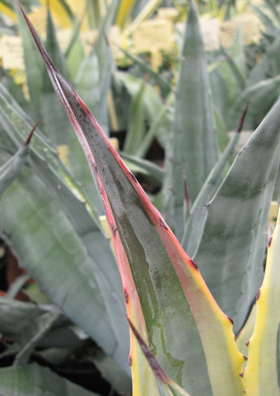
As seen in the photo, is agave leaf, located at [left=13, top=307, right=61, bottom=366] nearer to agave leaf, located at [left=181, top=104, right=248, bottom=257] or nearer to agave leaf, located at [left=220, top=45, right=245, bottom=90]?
agave leaf, located at [left=181, top=104, right=248, bottom=257]

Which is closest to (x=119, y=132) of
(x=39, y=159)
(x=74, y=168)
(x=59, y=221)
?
(x=74, y=168)

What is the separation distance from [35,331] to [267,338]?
37 cm

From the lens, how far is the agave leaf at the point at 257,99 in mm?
907

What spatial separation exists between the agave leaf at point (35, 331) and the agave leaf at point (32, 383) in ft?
0.05

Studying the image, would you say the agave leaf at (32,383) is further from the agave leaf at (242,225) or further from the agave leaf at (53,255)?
the agave leaf at (242,225)

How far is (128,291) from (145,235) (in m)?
0.04

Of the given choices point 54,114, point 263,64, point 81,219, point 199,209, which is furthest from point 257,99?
point 81,219

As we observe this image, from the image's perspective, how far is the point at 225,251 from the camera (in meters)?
0.35

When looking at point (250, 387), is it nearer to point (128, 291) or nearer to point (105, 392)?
point (128, 291)

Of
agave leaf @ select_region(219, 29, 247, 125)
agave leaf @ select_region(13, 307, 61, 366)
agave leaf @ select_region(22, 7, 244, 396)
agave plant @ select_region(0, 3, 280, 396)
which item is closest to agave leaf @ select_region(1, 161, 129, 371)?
agave leaf @ select_region(13, 307, 61, 366)

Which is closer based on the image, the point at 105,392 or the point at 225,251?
the point at 225,251

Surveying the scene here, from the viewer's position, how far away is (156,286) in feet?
0.84

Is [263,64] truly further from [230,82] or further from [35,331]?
[35,331]

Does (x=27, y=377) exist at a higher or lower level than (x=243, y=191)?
lower
